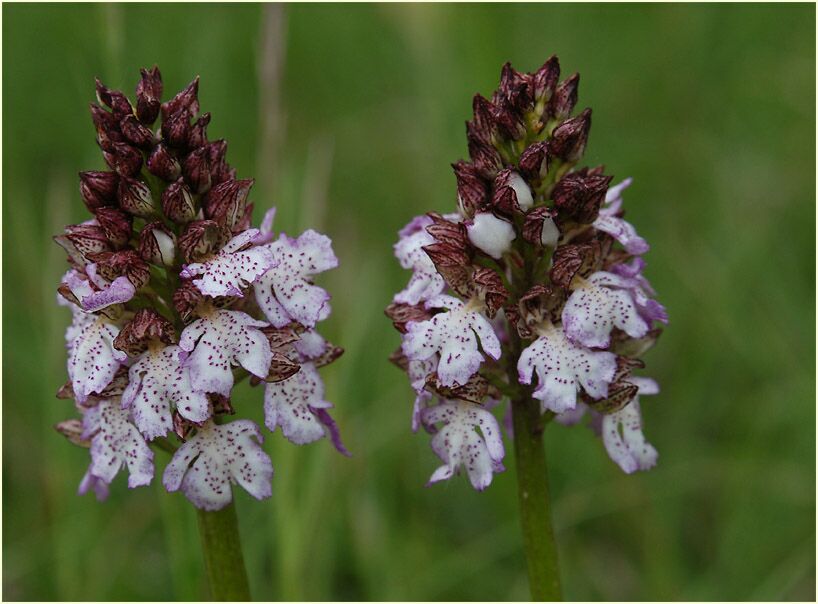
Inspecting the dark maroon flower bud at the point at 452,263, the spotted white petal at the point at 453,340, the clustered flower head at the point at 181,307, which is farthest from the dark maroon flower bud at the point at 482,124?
the clustered flower head at the point at 181,307

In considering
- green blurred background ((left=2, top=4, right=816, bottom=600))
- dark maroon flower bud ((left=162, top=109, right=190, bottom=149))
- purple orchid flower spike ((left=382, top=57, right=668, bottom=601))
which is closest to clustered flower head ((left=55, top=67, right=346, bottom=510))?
dark maroon flower bud ((left=162, top=109, right=190, bottom=149))

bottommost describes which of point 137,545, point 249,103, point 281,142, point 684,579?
point 684,579

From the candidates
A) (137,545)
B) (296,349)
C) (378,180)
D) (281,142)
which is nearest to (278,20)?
(281,142)

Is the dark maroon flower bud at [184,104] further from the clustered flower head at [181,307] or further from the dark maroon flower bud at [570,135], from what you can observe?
the dark maroon flower bud at [570,135]

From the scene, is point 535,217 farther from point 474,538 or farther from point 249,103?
point 249,103

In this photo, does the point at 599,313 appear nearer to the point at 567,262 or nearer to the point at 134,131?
the point at 567,262

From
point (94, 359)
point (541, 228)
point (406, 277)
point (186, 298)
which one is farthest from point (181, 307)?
point (406, 277)
